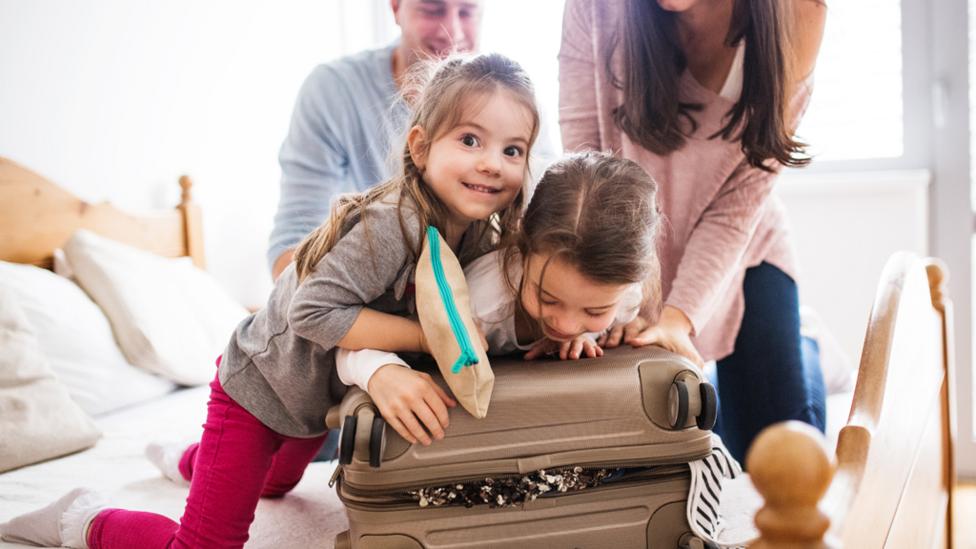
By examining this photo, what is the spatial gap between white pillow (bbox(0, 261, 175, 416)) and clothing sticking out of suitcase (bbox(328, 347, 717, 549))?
1146 millimetres

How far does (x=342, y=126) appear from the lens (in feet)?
6.34

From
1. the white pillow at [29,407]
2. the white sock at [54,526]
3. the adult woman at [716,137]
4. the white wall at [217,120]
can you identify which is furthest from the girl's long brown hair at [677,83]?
the white pillow at [29,407]

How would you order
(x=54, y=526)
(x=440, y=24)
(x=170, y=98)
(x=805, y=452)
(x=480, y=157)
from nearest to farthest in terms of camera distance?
(x=805, y=452) → (x=480, y=157) → (x=54, y=526) → (x=440, y=24) → (x=170, y=98)

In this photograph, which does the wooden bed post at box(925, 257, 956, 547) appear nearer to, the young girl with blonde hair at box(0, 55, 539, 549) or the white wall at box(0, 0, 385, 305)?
the young girl with blonde hair at box(0, 55, 539, 549)

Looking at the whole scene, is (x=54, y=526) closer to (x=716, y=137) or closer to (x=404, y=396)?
(x=404, y=396)

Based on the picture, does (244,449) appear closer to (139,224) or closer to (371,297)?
(371,297)

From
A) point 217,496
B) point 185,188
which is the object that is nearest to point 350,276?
point 217,496

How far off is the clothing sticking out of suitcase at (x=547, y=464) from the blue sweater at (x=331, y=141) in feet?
3.25

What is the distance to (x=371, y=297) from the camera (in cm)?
107

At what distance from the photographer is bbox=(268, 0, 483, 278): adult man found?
183 cm

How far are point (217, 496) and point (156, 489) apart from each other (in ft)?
1.21

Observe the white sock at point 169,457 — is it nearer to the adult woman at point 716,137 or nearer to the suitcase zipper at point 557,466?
the suitcase zipper at point 557,466

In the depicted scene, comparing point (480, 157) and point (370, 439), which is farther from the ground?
point (480, 157)

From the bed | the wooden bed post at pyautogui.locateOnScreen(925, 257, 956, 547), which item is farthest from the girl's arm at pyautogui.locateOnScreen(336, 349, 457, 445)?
the wooden bed post at pyautogui.locateOnScreen(925, 257, 956, 547)
